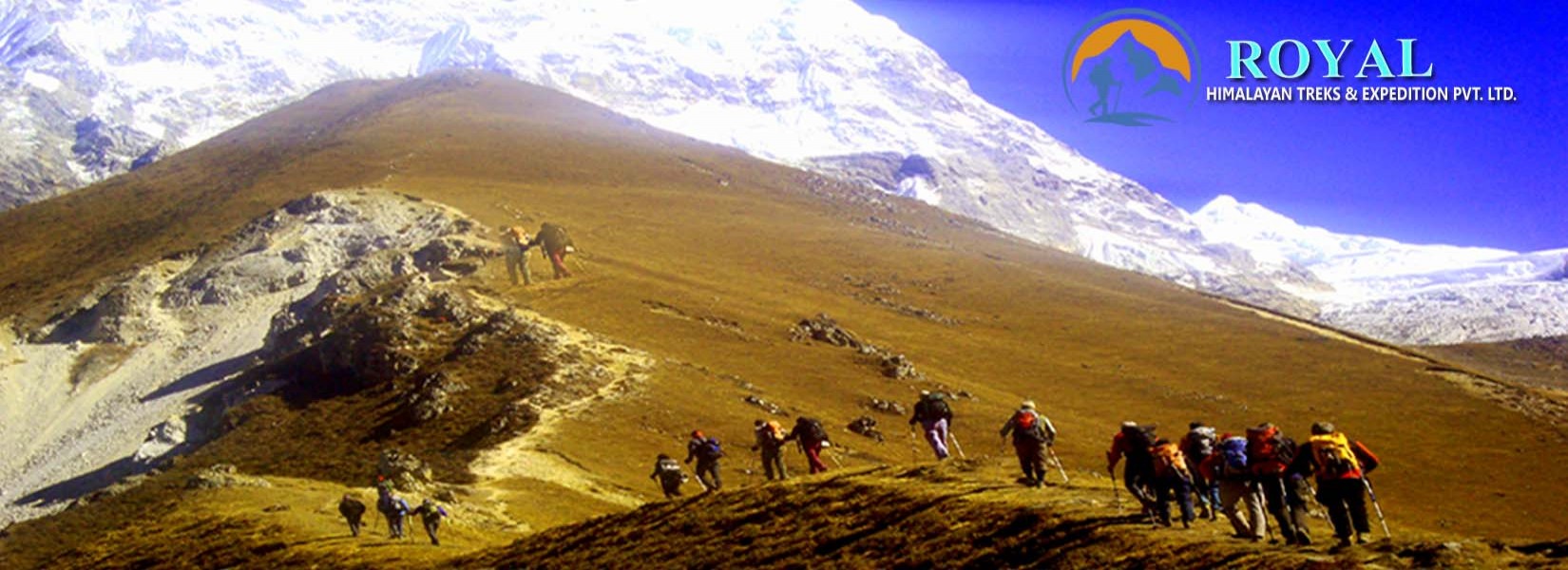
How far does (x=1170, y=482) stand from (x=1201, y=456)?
26.3 inches

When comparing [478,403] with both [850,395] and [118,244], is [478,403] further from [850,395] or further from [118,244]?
[118,244]

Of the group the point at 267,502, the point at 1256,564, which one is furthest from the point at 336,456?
the point at 1256,564

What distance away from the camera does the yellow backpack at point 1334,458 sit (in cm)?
1549

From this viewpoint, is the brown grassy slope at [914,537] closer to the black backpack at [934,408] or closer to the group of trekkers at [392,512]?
the black backpack at [934,408]

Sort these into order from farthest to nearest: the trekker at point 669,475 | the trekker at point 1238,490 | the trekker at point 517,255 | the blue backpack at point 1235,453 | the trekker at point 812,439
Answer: the trekker at point 517,255 < the trekker at point 669,475 < the trekker at point 812,439 < the blue backpack at point 1235,453 < the trekker at point 1238,490

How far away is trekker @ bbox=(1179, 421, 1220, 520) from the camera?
682 inches

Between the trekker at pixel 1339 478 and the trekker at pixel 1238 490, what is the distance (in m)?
0.79

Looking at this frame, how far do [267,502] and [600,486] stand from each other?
9.60 metres

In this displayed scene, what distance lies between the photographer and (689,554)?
20.3 m

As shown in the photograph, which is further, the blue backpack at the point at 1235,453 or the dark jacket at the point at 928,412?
the dark jacket at the point at 928,412

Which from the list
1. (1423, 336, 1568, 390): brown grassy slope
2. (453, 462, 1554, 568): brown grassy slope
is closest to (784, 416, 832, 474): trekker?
(453, 462, 1554, 568): brown grassy slope

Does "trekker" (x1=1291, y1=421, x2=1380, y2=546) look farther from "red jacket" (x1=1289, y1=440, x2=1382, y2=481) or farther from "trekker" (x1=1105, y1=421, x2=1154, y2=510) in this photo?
"trekker" (x1=1105, y1=421, x2=1154, y2=510)

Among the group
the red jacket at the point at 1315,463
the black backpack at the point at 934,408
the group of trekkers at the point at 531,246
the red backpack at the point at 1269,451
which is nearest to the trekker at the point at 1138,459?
the red backpack at the point at 1269,451

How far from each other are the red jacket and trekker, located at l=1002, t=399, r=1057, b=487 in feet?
15.9
